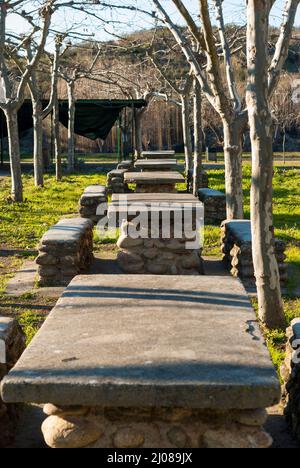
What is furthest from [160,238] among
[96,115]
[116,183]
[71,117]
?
[96,115]

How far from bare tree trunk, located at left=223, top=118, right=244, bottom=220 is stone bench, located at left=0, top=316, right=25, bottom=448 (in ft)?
19.4

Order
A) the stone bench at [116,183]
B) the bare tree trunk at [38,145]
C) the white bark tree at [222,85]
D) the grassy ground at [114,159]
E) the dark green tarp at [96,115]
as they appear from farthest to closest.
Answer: the grassy ground at [114,159] < the dark green tarp at [96,115] < the bare tree trunk at [38,145] < the stone bench at [116,183] < the white bark tree at [222,85]

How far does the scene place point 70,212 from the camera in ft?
44.4

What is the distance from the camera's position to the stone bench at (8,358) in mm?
3863

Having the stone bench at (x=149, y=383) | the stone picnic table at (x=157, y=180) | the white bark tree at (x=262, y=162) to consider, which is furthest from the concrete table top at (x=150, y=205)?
the stone bench at (x=149, y=383)

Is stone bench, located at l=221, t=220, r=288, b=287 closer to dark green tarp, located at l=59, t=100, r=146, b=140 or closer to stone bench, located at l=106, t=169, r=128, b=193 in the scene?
stone bench, located at l=106, t=169, r=128, b=193

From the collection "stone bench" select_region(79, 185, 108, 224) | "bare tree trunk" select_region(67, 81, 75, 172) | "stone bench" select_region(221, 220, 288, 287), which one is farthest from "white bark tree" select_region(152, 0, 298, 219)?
"bare tree trunk" select_region(67, 81, 75, 172)

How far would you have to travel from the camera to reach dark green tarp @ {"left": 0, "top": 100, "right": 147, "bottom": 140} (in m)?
22.7

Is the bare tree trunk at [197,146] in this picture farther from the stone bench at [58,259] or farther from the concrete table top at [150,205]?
the stone bench at [58,259]

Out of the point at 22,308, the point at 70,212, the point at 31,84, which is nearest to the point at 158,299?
the point at 22,308

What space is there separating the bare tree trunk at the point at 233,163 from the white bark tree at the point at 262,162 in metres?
3.84

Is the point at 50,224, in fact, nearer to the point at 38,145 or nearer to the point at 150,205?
the point at 150,205

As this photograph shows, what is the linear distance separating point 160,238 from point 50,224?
4.54 m

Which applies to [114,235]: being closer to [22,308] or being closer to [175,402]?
[22,308]
